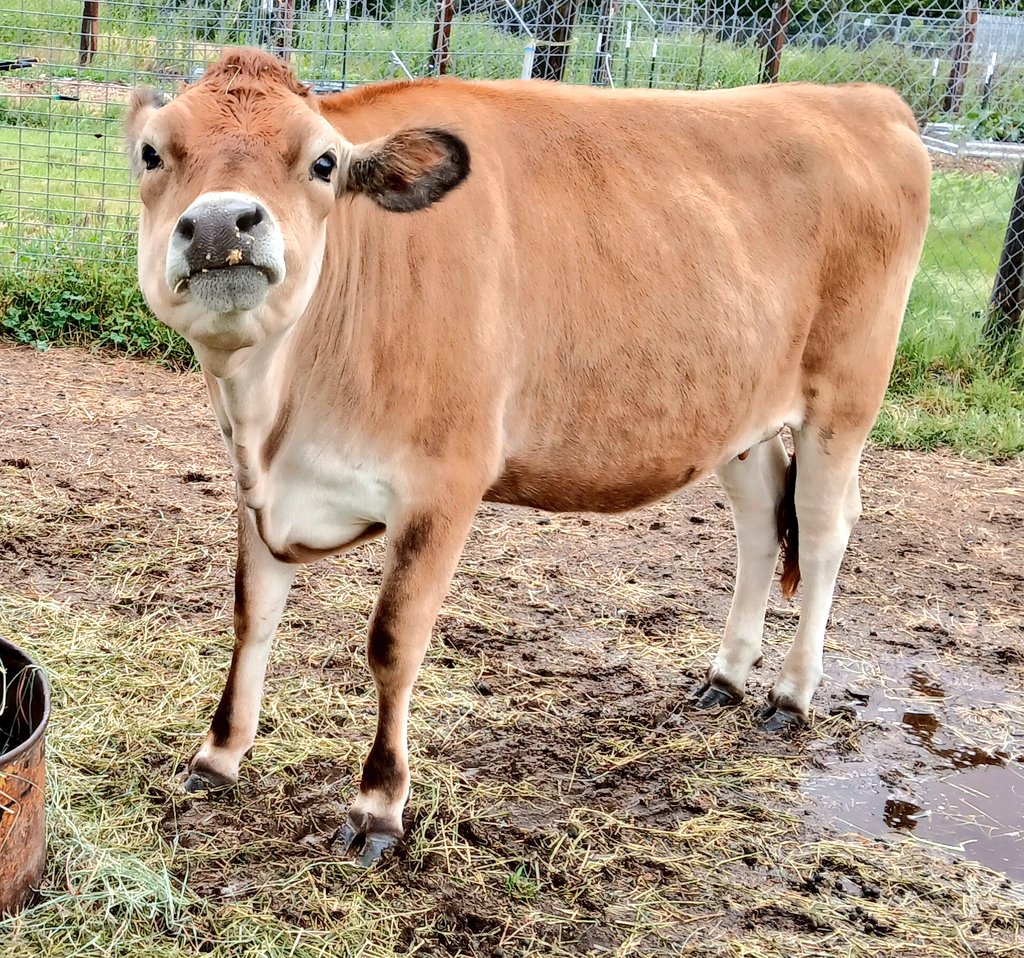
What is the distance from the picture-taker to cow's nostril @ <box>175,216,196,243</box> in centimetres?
239

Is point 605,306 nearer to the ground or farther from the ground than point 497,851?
farther from the ground

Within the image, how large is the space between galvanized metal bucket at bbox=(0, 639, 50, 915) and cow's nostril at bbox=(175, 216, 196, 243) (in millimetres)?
1180

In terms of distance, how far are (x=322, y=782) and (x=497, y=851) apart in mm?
588

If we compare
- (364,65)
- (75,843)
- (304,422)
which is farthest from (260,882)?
(364,65)

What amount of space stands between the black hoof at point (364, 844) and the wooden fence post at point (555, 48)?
18.7 feet

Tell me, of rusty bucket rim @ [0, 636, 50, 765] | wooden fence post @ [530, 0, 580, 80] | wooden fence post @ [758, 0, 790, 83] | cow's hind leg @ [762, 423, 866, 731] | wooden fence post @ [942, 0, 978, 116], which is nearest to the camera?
rusty bucket rim @ [0, 636, 50, 765]

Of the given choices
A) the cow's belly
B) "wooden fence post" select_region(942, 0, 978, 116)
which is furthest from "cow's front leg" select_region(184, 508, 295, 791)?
"wooden fence post" select_region(942, 0, 978, 116)

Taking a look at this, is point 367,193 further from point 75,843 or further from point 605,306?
point 75,843

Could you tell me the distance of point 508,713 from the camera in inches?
162

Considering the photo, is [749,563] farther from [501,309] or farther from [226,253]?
[226,253]

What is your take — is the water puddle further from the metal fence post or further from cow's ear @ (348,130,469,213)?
the metal fence post

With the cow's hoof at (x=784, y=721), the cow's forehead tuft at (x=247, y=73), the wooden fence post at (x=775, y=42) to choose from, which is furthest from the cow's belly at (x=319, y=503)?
the wooden fence post at (x=775, y=42)

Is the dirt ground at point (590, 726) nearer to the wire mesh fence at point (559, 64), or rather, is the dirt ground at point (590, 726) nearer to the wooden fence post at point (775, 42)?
the wire mesh fence at point (559, 64)

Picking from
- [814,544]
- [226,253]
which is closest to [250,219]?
[226,253]
